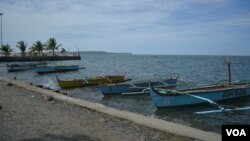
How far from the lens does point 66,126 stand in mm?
8438

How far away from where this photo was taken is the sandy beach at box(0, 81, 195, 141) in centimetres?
739

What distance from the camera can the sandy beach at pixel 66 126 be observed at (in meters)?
7.39

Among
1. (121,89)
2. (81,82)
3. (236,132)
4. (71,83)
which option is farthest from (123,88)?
(236,132)

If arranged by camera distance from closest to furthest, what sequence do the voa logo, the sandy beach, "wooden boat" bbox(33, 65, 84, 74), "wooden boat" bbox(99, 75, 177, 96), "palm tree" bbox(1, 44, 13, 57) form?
the voa logo → the sandy beach → "wooden boat" bbox(99, 75, 177, 96) → "wooden boat" bbox(33, 65, 84, 74) → "palm tree" bbox(1, 44, 13, 57)

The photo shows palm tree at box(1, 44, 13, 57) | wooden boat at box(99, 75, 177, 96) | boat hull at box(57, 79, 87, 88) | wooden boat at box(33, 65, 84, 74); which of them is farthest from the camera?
palm tree at box(1, 44, 13, 57)

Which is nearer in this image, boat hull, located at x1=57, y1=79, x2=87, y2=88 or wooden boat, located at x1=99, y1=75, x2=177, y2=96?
wooden boat, located at x1=99, y1=75, x2=177, y2=96

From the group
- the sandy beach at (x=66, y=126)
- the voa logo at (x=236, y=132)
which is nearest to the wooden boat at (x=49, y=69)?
the sandy beach at (x=66, y=126)

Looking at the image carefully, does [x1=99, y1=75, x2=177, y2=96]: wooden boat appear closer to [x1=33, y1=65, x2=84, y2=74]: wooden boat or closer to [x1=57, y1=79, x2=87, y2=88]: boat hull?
[x1=57, y1=79, x2=87, y2=88]: boat hull

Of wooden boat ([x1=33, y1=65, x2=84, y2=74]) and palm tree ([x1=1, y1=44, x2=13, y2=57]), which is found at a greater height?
palm tree ([x1=1, y1=44, x2=13, y2=57])

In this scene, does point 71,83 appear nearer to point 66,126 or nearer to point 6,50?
point 66,126

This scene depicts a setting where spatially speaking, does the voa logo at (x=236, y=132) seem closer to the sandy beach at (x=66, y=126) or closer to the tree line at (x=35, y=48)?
the sandy beach at (x=66, y=126)

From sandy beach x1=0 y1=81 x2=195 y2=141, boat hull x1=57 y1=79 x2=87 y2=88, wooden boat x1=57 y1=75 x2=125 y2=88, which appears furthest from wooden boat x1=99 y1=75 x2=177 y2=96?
sandy beach x1=0 y1=81 x2=195 y2=141

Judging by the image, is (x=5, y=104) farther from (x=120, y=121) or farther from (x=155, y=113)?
(x=155, y=113)

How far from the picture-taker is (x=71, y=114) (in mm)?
10289
